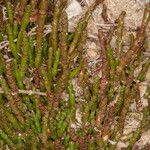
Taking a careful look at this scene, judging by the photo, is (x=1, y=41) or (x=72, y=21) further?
(x=72, y=21)

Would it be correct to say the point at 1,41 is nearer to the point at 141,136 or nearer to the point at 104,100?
the point at 104,100

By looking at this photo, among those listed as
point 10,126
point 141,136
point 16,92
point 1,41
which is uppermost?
point 1,41

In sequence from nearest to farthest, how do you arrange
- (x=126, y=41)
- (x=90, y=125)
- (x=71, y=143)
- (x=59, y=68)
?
(x=71, y=143) < (x=90, y=125) < (x=59, y=68) < (x=126, y=41)

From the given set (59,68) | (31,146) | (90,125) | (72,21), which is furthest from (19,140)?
(72,21)

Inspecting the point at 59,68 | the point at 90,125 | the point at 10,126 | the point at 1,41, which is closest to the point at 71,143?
the point at 90,125

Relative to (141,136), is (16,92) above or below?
above

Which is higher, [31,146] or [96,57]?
[96,57]

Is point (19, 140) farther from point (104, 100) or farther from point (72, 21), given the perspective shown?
point (72, 21)

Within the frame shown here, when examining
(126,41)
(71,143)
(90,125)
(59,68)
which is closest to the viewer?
(71,143)

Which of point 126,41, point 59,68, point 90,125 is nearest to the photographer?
A: point 90,125

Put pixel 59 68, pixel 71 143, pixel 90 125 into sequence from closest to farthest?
pixel 71 143 → pixel 90 125 → pixel 59 68
